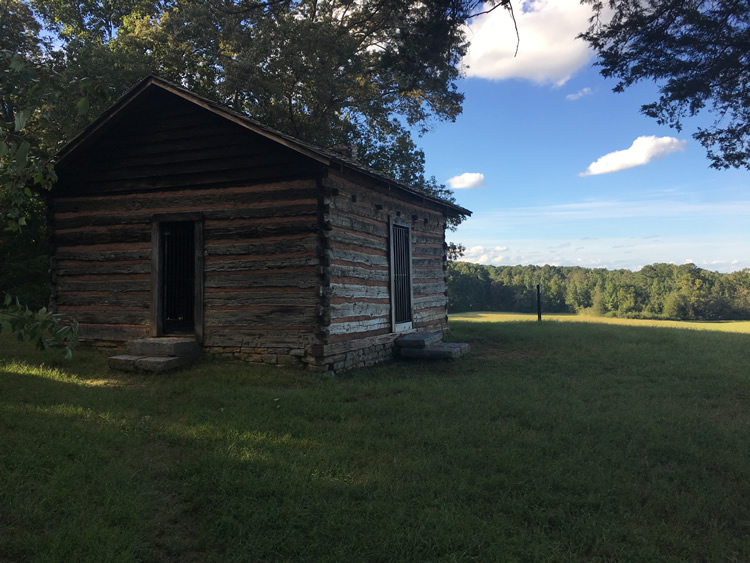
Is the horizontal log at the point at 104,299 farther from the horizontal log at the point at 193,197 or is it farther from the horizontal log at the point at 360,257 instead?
the horizontal log at the point at 360,257

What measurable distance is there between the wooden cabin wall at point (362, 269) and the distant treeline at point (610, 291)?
44.5 m

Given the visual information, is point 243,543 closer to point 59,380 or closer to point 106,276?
point 59,380

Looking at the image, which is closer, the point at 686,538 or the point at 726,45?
the point at 686,538

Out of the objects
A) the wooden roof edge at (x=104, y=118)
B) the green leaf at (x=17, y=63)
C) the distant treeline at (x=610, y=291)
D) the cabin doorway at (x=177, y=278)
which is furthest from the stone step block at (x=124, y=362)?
the distant treeline at (x=610, y=291)

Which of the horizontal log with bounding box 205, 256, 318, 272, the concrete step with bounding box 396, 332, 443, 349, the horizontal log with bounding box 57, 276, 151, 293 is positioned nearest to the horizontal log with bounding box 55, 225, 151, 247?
the horizontal log with bounding box 57, 276, 151, 293

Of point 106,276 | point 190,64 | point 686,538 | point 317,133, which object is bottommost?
point 686,538

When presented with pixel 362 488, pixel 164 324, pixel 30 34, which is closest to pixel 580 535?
pixel 362 488

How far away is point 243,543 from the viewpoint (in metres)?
3.65

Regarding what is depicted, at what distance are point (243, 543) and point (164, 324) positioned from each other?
7.77 meters

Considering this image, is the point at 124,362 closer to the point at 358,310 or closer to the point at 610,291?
the point at 358,310

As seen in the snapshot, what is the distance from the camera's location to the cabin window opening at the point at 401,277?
11852mm

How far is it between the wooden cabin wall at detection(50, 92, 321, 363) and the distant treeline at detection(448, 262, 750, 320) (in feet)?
159

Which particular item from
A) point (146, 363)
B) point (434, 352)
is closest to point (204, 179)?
point (146, 363)

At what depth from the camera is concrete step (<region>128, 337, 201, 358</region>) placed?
912 cm
